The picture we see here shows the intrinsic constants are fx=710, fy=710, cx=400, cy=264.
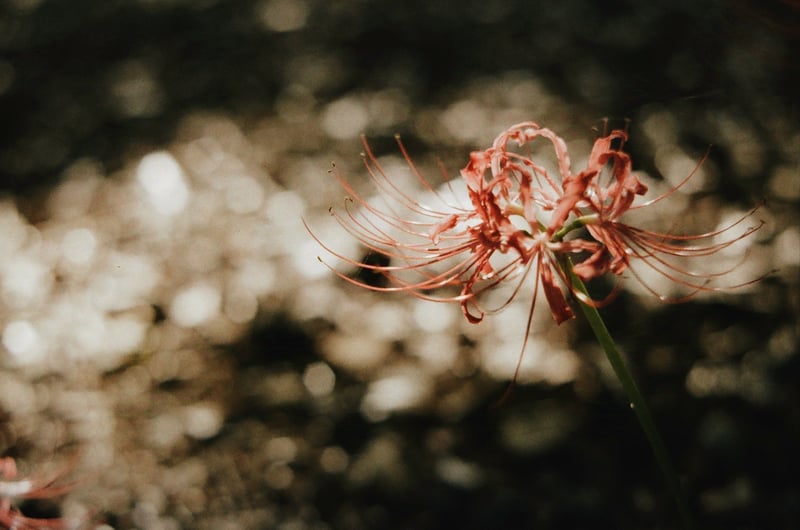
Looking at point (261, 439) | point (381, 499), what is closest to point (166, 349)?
point (261, 439)

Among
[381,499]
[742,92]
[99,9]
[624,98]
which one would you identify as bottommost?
[381,499]

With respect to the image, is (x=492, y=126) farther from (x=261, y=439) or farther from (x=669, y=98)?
(x=261, y=439)

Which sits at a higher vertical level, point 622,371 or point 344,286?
point 344,286

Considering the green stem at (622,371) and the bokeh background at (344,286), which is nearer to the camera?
the green stem at (622,371)

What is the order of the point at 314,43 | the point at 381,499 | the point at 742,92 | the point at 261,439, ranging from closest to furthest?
the point at 381,499 < the point at 261,439 < the point at 742,92 < the point at 314,43

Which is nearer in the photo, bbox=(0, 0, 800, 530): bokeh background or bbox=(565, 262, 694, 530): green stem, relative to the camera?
bbox=(565, 262, 694, 530): green stem

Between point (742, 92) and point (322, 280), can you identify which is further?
point (742, 92)

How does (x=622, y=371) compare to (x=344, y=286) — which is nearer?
(x=622, y=371)

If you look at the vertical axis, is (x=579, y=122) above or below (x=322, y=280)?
above
